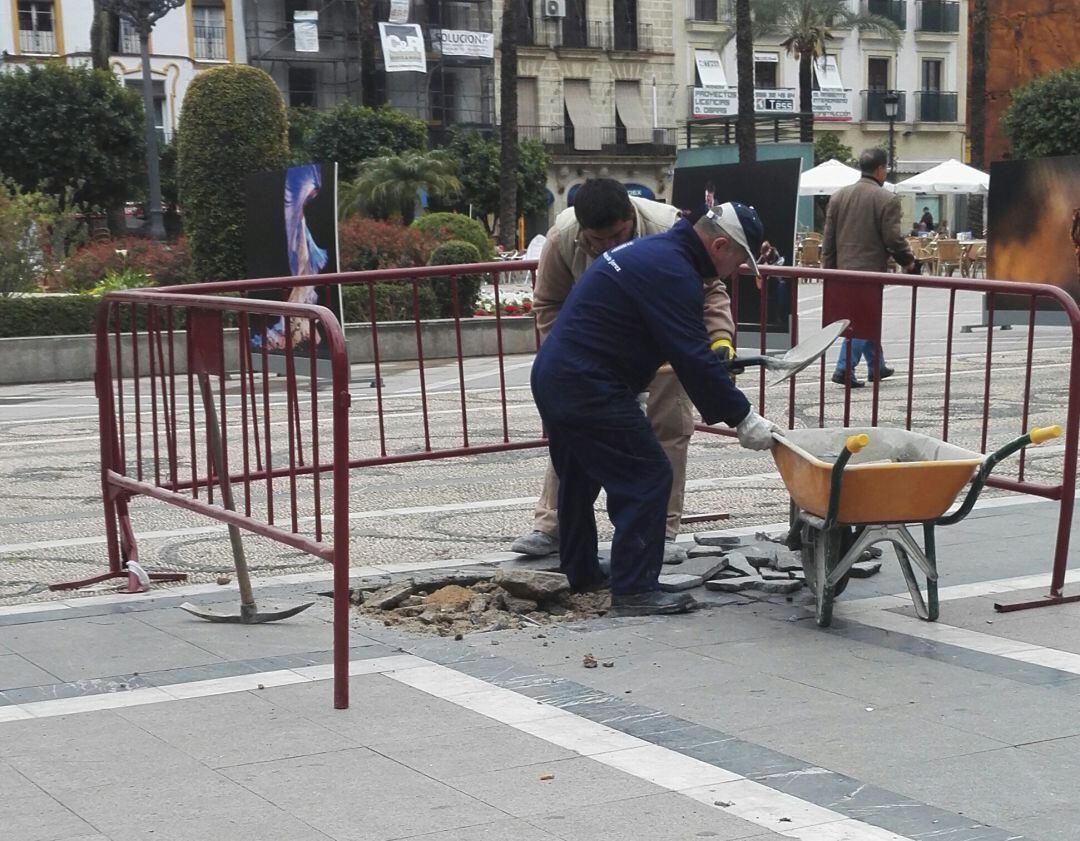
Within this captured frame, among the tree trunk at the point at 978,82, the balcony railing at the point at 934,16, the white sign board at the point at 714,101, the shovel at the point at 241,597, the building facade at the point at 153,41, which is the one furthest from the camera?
A: the balcony railing at the point at 934,16

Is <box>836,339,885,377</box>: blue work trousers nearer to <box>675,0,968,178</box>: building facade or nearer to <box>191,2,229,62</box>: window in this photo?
<box>191,2,229,62</box>: window

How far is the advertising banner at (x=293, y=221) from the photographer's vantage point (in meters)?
14.3

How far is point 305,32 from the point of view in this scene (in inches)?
2124

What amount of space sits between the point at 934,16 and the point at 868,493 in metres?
64.3

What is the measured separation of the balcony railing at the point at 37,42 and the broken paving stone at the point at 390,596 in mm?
49038

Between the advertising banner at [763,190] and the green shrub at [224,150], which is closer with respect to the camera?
the advertising banner at [763,190]

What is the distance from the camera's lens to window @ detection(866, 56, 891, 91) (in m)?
64.7

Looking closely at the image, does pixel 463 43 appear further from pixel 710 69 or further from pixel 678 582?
pixel 678 582

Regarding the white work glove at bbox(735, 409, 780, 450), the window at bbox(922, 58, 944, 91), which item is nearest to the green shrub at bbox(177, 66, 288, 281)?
the white work glove at bbox(735, 409, 780, 450)

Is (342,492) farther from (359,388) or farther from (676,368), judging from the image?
(359,388)

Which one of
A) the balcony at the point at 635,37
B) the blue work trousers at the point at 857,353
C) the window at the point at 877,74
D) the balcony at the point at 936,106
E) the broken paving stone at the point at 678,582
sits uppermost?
the balcony at the point at 635,37

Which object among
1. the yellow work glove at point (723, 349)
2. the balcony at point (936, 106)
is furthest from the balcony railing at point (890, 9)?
the yellow work glove at point (723, 349)

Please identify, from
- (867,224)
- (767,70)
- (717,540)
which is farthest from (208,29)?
(717,540)

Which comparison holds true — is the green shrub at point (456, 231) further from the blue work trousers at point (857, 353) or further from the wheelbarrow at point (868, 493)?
the wheelbarrow at point (868, 493)
